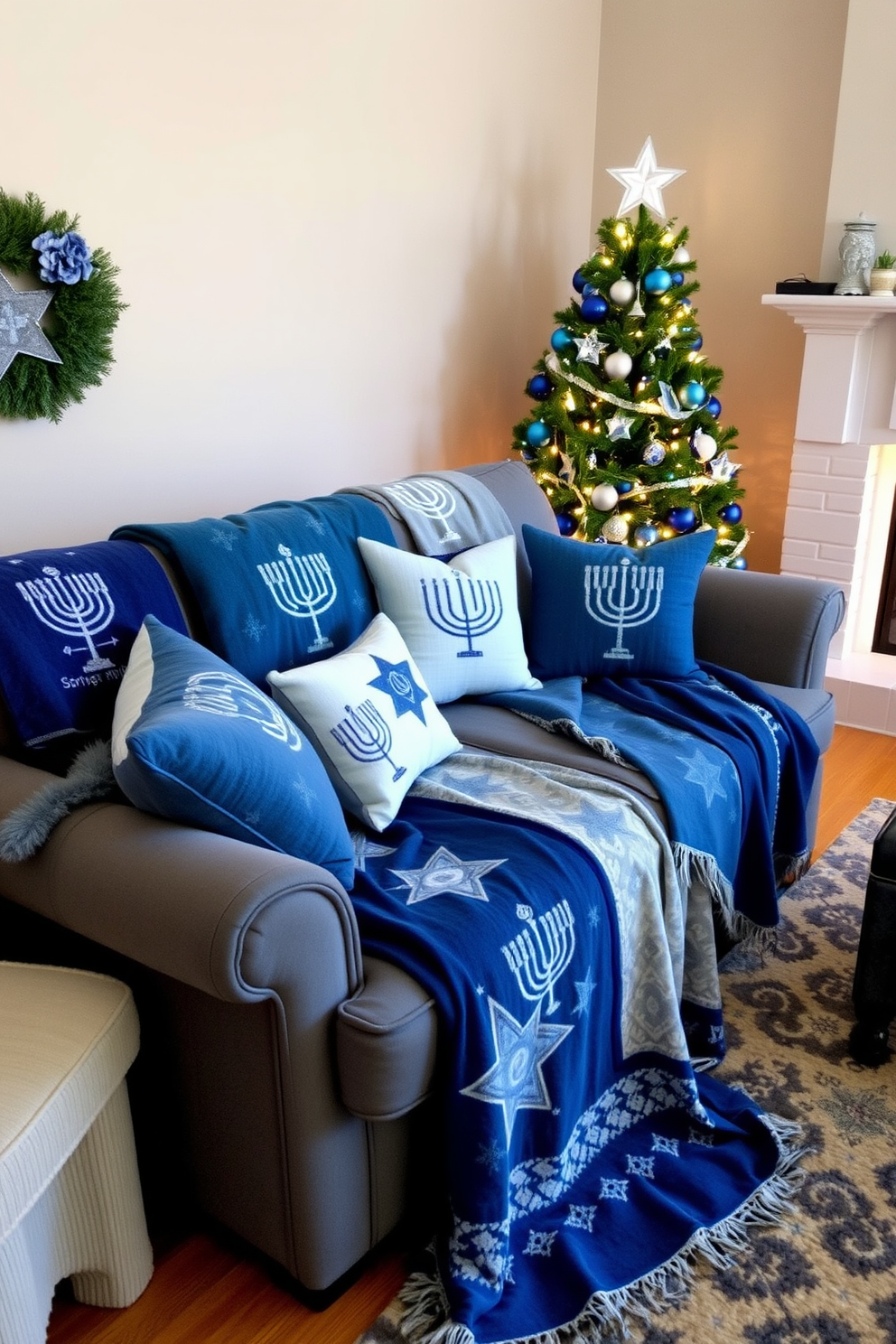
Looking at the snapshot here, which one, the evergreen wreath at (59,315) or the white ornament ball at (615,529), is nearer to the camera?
the evergreen wreath at (59,315)

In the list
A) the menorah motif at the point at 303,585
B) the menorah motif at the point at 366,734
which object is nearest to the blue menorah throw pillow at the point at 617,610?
the menorah motif at the point at 303,585

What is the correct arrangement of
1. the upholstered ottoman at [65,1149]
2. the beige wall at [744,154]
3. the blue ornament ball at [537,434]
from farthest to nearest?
the beige wall at [744,154], the blue ornament ball at [537,434], the upholstered ottoman at [65,1149]

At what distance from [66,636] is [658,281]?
2275 mm

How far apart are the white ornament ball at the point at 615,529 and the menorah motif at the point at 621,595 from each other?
3.21ft

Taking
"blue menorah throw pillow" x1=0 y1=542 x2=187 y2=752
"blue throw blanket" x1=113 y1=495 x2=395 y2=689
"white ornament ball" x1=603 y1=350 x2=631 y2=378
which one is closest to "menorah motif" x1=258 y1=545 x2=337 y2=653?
"blue throw blanket" x1=113 y1=495 x2=395 y2=689

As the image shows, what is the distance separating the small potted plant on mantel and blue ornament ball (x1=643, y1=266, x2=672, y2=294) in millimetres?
656

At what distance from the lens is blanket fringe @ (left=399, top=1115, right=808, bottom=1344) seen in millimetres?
1477

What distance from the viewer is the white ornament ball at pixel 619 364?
3396mm

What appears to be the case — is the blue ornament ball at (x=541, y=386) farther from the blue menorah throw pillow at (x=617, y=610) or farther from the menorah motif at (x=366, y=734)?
the menorah motif at (x=366, y=734)

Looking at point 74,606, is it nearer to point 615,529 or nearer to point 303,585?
point 303,585

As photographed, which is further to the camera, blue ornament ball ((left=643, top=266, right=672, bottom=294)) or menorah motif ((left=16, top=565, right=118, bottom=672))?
blue ornament ball ((left=643, top=266, right=672, bottom=294))

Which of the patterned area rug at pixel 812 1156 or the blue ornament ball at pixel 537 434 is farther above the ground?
the blue ornament ball at pixel 537 434

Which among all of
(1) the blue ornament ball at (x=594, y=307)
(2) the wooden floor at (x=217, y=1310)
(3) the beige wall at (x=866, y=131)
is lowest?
(2) the wooden floor at (x=217, y=1310)

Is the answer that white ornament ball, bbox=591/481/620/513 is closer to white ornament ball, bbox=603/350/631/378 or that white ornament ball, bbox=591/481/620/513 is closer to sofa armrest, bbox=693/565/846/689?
white ornament ball, bbox=603/350/631/378
